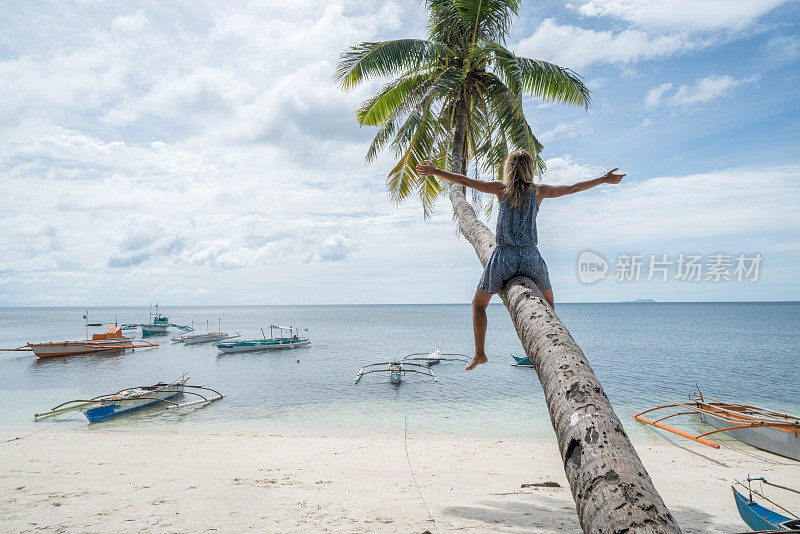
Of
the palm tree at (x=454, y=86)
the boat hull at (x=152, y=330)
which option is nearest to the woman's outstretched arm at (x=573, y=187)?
the palm tree at (x=454, y=86)

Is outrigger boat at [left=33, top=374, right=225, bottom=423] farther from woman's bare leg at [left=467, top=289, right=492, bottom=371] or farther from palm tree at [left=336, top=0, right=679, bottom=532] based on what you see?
woman's bare leg at [left=467, top=289, right=492, bottom=371]

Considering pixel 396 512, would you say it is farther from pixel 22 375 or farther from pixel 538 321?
pixel 22 375

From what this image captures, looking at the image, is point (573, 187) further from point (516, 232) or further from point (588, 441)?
point (588, 441)

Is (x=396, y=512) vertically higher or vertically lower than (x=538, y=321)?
lower

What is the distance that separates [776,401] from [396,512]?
23676 millimetres

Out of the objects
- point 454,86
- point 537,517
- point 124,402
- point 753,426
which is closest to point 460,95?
point 454,86

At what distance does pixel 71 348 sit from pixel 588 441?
157 ft

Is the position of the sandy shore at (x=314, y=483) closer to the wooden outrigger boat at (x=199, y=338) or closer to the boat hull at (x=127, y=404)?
the boat hull at (x=127, y=404)

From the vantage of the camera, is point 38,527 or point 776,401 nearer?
point 38,527

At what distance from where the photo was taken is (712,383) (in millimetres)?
26531

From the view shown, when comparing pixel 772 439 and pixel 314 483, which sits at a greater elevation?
pixel 314 483

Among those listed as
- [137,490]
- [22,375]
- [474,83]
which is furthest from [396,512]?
[22,375]

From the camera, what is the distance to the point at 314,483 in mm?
8797

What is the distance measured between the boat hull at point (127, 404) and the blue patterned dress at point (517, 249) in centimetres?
1867
